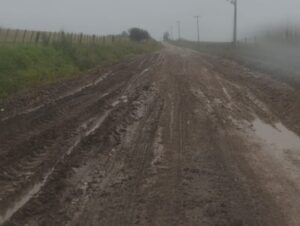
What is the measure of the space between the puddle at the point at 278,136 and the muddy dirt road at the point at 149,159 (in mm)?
21

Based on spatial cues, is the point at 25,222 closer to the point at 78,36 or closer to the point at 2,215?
the point at 2,215

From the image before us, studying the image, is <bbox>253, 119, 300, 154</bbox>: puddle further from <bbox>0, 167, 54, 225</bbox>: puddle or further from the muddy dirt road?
<bbox>0, 167, 54, 225</bbox>: puddle

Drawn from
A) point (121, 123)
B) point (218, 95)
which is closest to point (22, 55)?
point (218, 95)

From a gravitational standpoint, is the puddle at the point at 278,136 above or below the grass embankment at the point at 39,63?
below

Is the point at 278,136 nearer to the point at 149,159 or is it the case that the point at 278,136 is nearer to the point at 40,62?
the point at 149,159

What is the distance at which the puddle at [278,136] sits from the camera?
866 cm

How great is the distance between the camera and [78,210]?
5.32 metres

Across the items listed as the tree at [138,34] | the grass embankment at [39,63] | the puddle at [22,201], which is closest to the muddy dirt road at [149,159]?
the puddle at [22,201]

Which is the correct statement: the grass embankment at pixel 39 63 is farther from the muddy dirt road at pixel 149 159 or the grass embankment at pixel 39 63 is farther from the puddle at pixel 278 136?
the puddle at pixel 278 136

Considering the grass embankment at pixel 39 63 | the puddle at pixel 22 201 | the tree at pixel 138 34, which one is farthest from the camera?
the tree at pixel 138 34

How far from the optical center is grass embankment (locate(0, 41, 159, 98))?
1455 centimetres

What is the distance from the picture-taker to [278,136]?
9.34 m

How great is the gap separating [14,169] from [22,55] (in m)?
11.2

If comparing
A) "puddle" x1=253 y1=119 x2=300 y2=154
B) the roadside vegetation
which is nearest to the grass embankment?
the roadside vegetation
